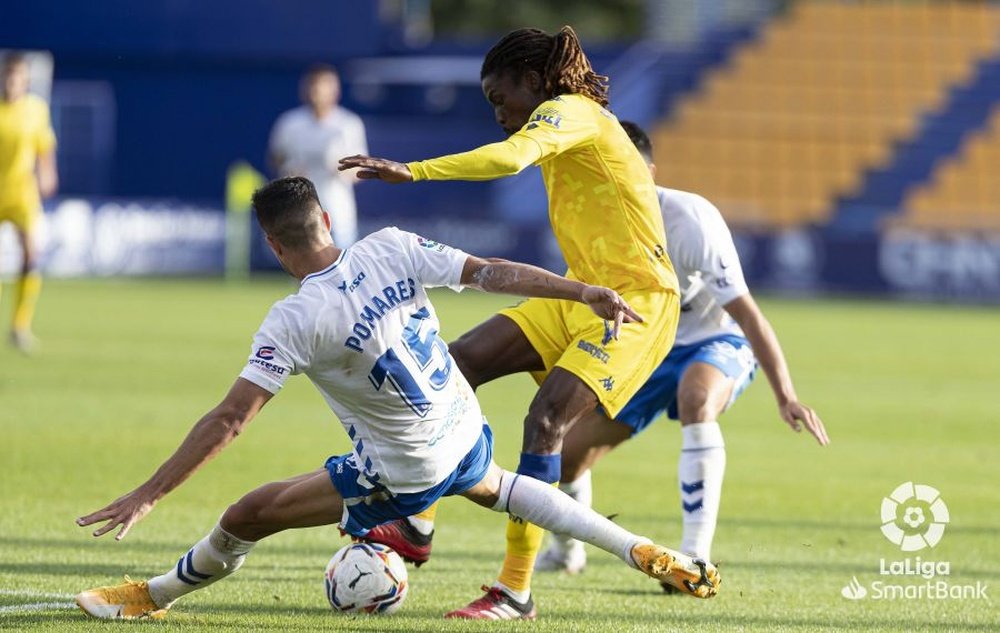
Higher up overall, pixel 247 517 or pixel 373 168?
pixel 373 168

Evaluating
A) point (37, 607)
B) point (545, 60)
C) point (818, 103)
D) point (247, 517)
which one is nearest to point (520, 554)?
point (247, 517)

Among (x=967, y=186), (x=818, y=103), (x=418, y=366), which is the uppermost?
(x=418, y=366)

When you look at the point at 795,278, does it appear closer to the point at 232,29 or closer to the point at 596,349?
the point at 232,29

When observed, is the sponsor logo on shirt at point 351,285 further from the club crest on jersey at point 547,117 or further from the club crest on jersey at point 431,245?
the club crest on jersey at point 547,117

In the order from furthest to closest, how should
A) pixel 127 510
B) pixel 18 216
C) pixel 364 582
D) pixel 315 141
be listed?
pixel 315 141, pixel 18 216, pixel 364 582, pixel 127 510

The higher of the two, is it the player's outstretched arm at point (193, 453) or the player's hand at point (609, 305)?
the player's hand at point (609, 305)

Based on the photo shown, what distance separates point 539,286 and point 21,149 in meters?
12.2

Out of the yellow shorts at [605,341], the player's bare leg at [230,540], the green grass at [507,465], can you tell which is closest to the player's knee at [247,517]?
the player's bare leg at [230,540]

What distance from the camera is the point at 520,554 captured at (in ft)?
19.1

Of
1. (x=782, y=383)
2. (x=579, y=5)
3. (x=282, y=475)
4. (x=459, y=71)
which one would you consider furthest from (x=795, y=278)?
(x=579, y=5)

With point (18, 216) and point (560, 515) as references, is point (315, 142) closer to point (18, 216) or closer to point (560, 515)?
point (18, 216)

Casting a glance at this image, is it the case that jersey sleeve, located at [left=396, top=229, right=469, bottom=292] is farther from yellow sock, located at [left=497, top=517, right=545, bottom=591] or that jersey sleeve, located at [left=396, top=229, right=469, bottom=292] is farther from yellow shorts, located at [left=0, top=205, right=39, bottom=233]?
yellow shorts, located at [left=0, top=205, right=39, bottom=233]

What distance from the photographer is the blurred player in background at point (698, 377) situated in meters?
6.57

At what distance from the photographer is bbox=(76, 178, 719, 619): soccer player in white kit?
5039 millimetres
